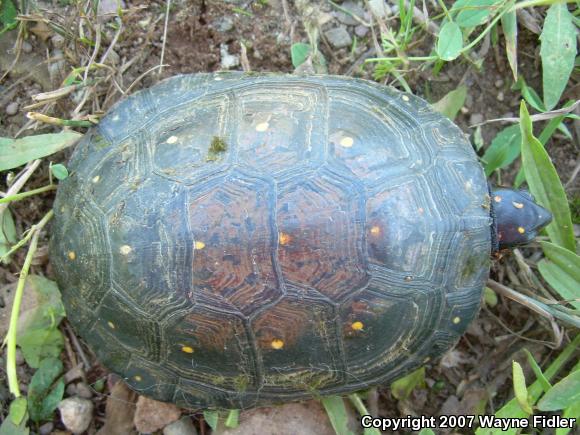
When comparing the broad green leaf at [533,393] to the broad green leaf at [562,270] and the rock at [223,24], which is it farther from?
A: the rock at [223,24]

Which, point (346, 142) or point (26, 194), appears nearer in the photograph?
point (346, 142)

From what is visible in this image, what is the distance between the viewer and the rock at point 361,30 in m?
2.45

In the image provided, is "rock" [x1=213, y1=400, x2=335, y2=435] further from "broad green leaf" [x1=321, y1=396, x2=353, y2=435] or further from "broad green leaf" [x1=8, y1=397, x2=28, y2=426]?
"broad green leaf" [x1=8, y1=397, x2=28, y2=426]

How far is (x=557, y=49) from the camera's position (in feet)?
7.16

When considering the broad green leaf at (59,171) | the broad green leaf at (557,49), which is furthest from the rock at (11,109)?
the broad green leaf at (557,49)

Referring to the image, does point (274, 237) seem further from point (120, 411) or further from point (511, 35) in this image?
point (511, 35)

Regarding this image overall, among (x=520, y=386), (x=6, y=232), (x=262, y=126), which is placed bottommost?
(x=6, y=232)

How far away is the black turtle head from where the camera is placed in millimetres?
1963

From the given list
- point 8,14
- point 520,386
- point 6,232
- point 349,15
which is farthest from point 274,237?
point 8,14

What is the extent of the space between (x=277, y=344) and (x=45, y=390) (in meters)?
1.05

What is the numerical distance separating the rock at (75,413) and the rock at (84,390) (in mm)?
30

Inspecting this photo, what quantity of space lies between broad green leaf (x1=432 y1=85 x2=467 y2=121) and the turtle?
37 cm

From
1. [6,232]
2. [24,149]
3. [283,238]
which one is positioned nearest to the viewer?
[283,238]

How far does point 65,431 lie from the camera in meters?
2.22
